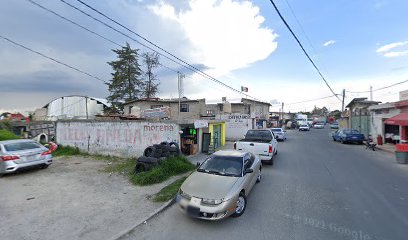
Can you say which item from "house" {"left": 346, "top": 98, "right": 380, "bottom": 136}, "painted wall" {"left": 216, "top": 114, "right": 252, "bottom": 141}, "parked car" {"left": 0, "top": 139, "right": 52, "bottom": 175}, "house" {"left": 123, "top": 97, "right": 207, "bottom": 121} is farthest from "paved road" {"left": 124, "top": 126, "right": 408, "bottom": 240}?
"house" {"left": 123, "top": 97, "right": 207, "bottom": 121}

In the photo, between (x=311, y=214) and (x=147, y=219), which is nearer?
(x=147, y=219)

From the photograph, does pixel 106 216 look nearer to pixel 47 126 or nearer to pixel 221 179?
pixel 221 179

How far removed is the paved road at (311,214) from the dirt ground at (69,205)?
2.78ft

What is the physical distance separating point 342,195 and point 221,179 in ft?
13.1

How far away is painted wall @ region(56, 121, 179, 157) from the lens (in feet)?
39.6

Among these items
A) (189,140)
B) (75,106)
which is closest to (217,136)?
(189,140)

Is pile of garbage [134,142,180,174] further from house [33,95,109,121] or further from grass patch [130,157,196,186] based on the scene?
house [33,95,109,121]

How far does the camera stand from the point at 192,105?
97.8 feet

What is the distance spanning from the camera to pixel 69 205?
5.98 m

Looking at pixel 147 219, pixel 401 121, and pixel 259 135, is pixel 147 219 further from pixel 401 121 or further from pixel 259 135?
pixel 401 121

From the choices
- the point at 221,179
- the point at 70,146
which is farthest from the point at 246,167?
the point at 70,146

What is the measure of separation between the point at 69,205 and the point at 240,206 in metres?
4.74

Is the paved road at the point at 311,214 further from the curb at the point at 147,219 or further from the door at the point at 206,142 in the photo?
the door at the point at 206,142

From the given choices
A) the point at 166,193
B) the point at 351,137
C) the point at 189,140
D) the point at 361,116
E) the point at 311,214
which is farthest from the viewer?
the point at 361,116
